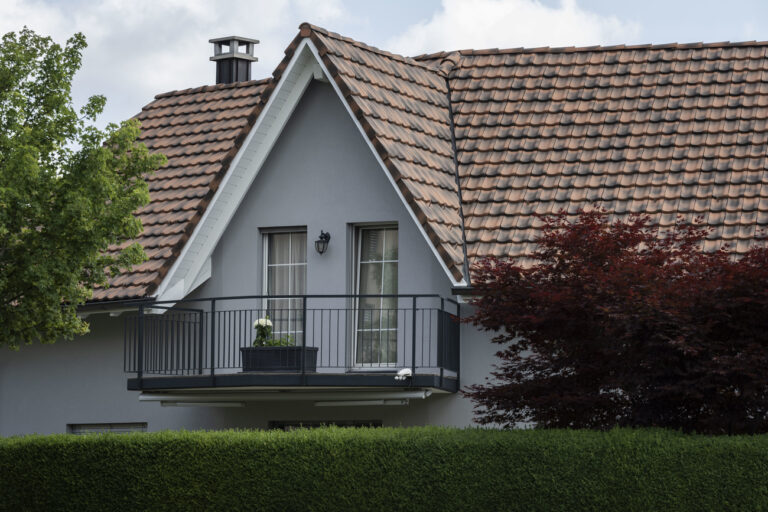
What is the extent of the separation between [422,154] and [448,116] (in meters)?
2.05

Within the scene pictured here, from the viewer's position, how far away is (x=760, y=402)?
14.7m

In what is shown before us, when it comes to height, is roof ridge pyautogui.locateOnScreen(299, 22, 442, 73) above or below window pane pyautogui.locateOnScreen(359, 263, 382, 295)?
above

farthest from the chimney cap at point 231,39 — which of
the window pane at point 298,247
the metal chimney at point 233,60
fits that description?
the window pane at point 298,247

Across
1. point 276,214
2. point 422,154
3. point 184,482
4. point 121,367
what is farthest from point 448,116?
point 184,482

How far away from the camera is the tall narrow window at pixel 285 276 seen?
21.3 meters

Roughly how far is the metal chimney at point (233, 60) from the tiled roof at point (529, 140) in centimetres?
324

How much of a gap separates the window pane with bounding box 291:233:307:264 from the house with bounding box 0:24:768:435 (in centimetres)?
4

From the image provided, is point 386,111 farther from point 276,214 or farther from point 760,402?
point 760,402

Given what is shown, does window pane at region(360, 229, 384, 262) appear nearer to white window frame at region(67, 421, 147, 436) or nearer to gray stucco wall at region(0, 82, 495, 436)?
gray stucco wall at region(0, 82, 495, 436)

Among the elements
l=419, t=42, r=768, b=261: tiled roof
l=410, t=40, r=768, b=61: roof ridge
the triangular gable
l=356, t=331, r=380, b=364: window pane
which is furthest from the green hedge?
l=410, t=40, r=768, b=61: roof ridge

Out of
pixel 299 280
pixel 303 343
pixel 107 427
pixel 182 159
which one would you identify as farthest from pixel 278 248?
pixel 107 427

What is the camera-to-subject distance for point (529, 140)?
72.2 feet

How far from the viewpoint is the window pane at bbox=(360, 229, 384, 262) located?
21.1 meters

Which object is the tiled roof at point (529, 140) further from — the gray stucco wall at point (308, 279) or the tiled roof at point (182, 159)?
the gray stucco wall at point (308, 279)
